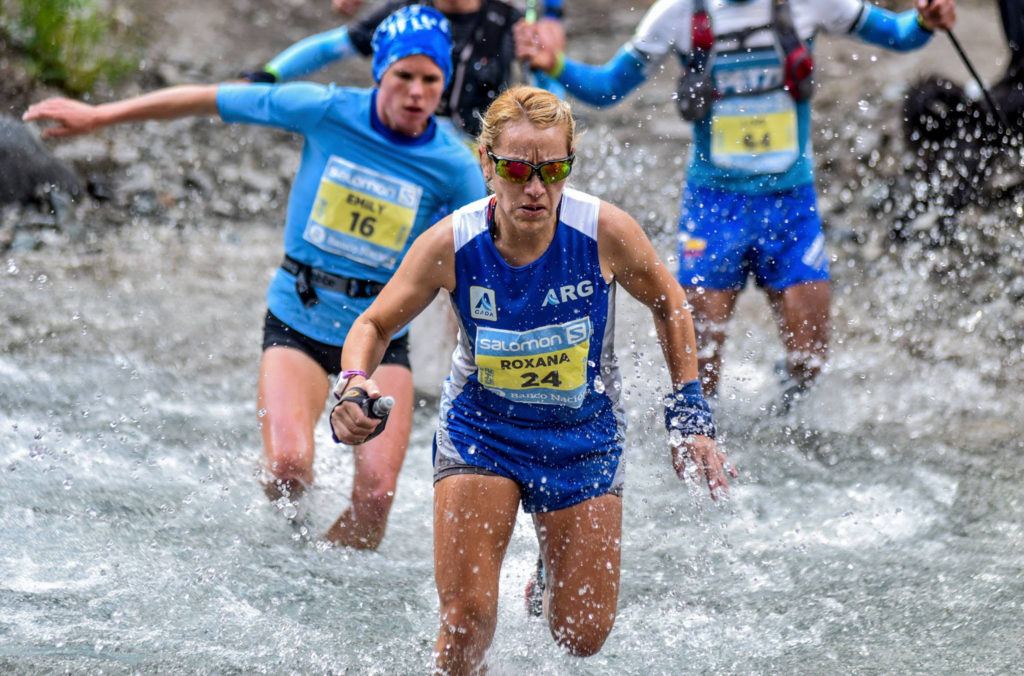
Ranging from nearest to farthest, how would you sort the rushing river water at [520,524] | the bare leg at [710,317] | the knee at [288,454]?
the rushing river water at [520,524]
the knee at [288,454]
the bare leg at [710,317]

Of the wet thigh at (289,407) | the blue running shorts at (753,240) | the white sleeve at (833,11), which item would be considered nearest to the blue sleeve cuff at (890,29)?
the white sleeve at (833,11)

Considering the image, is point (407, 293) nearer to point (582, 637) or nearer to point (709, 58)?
point (582, 637)

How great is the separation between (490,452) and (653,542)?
5.80 feet

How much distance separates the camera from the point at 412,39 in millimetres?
4453

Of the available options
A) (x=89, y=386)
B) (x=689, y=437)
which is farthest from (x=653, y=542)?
(x=89, y=386)

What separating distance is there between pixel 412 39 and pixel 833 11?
197cm

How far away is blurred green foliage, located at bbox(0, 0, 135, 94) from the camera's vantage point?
1011 cm

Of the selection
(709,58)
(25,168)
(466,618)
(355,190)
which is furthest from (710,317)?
(25,168)

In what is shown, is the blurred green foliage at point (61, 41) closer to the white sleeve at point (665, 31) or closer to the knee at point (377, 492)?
the white sleeve at point (665, 31)

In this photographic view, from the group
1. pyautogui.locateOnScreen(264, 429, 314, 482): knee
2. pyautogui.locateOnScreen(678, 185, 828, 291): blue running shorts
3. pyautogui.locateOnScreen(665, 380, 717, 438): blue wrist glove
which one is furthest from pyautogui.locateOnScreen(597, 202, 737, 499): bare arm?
pyautogui.locateOnScreen(678, 185, 828, 291): blue running shorts

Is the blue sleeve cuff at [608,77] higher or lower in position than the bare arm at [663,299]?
higher

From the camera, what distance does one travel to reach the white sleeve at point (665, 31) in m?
5.28

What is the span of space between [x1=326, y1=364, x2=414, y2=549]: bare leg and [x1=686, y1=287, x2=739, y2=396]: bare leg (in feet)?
4.99

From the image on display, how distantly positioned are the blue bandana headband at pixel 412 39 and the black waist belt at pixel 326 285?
2.53ft
